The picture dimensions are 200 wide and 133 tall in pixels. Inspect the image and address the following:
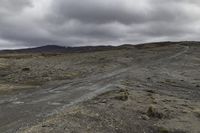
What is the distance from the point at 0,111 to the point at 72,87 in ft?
23.8

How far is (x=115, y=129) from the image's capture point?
432 inches

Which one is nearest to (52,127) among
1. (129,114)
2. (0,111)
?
(129,114)

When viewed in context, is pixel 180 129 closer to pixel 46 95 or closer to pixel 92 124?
pixel 92 124

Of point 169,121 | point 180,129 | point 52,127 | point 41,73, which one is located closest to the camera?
point 52,127

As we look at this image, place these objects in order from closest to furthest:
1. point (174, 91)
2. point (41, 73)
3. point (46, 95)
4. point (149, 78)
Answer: point (46, 95), point (174, 91), point (149, 78), point (41, 73)

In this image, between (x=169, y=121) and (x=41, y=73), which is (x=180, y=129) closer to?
(x=169, y=121)

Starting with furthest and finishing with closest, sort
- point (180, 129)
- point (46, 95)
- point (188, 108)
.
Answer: point (46, 95) < point (188, 108) < point (180, 129)

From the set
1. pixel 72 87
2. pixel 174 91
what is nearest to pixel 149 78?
pixel 174 91

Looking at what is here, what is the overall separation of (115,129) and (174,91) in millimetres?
10412

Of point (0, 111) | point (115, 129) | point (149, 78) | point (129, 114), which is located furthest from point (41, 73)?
point (115, 129)

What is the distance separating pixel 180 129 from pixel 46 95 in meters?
8.33

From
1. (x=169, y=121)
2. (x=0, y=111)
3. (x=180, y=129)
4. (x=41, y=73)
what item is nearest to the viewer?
(x=180, y=129)

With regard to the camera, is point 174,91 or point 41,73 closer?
point 174,91

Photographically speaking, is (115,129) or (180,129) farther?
(180,129)
